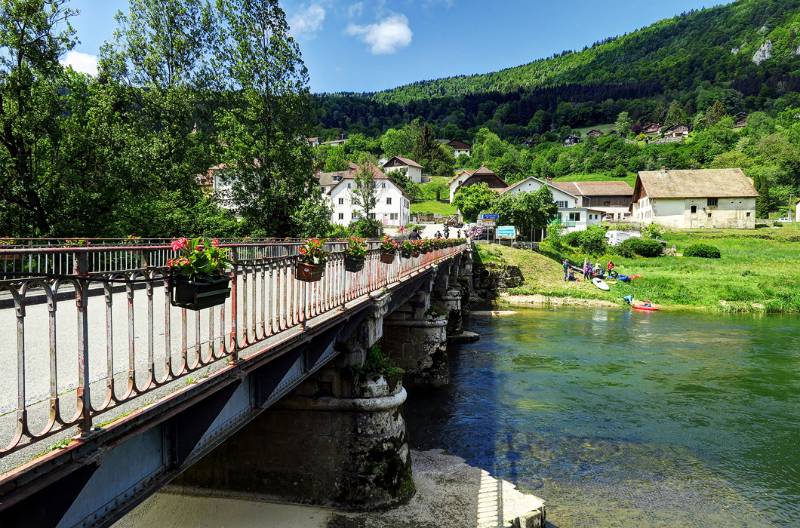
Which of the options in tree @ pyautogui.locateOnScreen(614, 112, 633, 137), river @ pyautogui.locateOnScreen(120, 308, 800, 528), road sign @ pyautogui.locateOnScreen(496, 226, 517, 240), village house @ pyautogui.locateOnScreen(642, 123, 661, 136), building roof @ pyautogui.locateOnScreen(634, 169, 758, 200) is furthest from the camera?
tree @ pyautogui.locateOnScreen(614, 112, 633, 137)

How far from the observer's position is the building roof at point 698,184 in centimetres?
8231

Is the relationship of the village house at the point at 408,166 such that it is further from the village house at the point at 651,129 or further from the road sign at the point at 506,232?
the village house at the point at 651,129

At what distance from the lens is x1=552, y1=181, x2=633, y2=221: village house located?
102375 millimetres

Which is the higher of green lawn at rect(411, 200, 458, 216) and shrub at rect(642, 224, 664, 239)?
green lawn at rect(411, 200, 458, 216)

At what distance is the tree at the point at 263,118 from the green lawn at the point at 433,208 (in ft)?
217

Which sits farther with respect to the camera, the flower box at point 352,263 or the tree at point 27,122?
the tree at point 27,122

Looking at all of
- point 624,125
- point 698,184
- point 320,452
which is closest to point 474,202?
point 698,184

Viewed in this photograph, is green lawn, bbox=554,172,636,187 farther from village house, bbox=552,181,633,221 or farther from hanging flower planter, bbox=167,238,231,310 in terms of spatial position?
hanging flower planter, bbox=167,238,231,310

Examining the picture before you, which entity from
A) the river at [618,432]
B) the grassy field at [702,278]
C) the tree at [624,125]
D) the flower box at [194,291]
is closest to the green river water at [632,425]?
the river at [618,432]

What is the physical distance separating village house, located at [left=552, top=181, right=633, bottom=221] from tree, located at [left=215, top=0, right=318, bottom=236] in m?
78.3

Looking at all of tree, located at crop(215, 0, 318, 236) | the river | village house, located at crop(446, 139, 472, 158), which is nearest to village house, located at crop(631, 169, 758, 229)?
the river

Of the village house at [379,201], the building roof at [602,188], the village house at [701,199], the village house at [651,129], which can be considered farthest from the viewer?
the village house at [651,129]

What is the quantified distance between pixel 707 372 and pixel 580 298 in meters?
25.1

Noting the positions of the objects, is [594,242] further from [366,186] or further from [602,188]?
[602,188]
